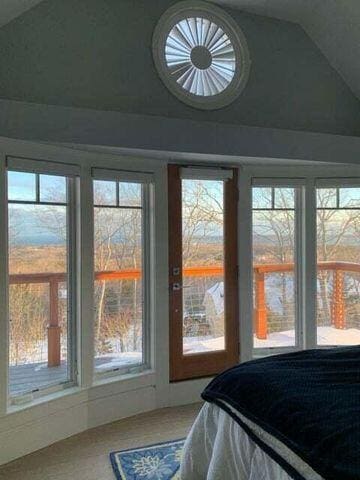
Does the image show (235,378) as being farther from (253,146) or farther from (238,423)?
(253,146)

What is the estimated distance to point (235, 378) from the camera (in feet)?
7.31

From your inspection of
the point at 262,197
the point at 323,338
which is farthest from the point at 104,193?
the point at 323,338

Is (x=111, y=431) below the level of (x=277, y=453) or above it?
below

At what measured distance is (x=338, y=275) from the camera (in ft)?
13.9

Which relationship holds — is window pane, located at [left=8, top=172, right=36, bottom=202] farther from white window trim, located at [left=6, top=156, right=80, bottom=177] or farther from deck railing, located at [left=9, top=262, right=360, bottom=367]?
deck railing, located at [left=9, top=262, right=360, bottom=367]

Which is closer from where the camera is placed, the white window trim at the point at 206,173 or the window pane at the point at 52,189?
the window pane at the point at 52,189

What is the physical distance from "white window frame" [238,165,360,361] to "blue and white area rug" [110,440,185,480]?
1.31m

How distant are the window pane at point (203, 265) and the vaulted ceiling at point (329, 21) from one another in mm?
1487

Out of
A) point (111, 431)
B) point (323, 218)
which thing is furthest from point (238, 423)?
point (323, 218)

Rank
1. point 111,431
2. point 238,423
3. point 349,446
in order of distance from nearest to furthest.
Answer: point 349,446, point 238,423, point 111,431

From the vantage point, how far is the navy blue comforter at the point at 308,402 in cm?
147

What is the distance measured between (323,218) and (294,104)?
1.14 metres

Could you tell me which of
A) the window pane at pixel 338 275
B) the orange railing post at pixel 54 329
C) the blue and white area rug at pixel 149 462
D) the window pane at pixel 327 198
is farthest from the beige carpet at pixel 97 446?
the window pane at pixel 327 198

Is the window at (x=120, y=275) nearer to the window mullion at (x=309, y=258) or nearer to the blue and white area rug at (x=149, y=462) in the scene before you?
the blue and white area rug at (x=149, y=462)
